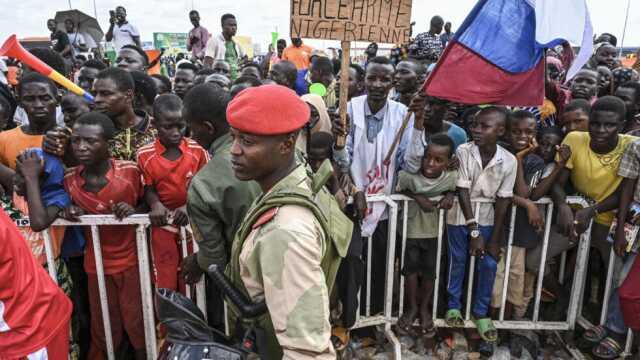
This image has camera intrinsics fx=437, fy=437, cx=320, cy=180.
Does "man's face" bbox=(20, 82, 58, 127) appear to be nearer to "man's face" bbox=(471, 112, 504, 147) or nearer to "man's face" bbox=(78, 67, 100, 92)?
"man's face" bbox=(78, 67, 100, 92)

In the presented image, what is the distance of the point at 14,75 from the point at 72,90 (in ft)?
17.5

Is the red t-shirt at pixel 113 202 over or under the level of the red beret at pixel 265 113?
under

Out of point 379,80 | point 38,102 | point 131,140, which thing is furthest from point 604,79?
point 38,102

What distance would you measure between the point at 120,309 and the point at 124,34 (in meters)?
8.28

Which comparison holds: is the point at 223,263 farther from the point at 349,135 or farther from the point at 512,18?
the point at 512,18

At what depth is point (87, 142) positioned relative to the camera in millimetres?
2721

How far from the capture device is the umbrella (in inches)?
441

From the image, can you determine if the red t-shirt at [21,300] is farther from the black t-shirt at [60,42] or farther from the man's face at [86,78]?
the black t-shirt at [60,42]

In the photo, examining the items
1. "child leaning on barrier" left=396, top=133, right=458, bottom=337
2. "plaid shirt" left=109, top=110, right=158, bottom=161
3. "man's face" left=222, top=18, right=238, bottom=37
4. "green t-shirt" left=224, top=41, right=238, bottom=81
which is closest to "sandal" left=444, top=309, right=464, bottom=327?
"child leaning on barrier" left=396, top=133, right=458, bottom=337

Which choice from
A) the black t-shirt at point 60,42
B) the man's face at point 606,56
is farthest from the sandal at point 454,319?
the black t-shirt at point 60,42

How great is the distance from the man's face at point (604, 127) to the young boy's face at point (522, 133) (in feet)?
1.35

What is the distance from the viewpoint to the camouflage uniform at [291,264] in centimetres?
133

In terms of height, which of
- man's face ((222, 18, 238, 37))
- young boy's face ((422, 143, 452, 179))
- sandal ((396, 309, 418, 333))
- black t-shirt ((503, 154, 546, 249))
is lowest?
sandal ((396, 309, 418, 333))

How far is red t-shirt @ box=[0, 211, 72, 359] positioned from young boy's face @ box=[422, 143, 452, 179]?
255cm
